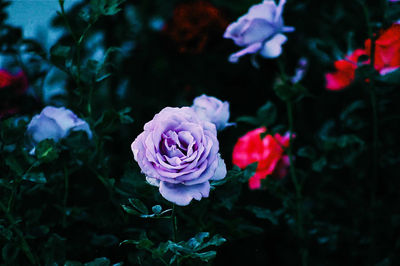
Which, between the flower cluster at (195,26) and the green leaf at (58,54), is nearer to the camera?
the green leaf at (58,54)

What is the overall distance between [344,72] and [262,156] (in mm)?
268

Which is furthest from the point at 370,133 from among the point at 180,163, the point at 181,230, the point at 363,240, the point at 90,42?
the point at 90,42

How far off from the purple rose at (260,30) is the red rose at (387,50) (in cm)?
19

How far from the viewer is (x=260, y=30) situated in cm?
90

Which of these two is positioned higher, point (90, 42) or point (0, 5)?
point (0, 5)

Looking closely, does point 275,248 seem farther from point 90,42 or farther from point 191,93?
point 90,42

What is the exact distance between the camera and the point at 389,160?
1024 millimetres

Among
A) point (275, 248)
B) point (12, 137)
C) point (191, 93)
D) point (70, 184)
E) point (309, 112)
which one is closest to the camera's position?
point (12, 137)

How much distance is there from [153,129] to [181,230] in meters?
0.22

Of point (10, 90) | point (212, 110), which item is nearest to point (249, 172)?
point (212, 110)

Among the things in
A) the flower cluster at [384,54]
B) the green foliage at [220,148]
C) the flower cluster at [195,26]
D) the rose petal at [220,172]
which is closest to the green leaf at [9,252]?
the green foliage at [220,148]

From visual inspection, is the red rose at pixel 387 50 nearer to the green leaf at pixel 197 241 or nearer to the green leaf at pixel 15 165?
the green leaf at pixel 197 241

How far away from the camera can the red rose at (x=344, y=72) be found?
96 centimetres

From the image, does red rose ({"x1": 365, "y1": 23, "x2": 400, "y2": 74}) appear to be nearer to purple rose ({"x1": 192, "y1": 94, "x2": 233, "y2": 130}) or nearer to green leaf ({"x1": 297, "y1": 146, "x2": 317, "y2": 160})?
green leaf ({"x1": 297, "y1": 146, "x2": 317, "y2": 160})
